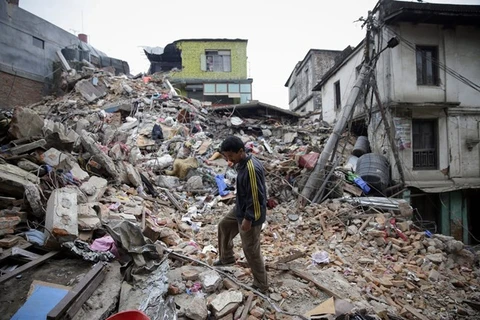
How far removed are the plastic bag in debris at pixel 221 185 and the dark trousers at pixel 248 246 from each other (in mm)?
3807

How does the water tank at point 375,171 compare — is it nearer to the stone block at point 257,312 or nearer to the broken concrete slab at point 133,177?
the stone block at point 257,312

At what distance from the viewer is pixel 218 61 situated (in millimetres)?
21016

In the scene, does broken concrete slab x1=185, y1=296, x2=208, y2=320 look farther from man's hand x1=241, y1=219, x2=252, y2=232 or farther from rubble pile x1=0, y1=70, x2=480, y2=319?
man's hand x1=241, y1=219, x2=252, y2=232

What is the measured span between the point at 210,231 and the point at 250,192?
116 inches

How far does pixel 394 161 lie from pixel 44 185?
415 inches

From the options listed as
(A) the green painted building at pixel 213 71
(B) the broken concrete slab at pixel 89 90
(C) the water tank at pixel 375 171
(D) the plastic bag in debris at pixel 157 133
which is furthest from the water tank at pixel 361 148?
(B) the broken concrete slab at pixel 89 90

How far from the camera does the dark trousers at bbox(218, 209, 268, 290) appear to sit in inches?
111

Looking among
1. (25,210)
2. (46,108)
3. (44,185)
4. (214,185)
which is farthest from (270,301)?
(46,108)

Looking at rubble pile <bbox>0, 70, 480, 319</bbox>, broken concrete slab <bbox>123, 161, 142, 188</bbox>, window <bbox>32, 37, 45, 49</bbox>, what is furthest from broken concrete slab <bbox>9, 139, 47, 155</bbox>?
window <bbox>32, 37, 45, 49</bbox>

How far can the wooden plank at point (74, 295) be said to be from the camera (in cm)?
201

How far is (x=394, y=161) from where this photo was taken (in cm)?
959

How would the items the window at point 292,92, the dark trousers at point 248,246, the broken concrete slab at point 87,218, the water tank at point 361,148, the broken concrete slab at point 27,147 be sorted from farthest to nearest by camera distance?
the window at point 292,92 < the water tank at point 361,148 < the broken concrete slab at point 27,147 < the broken concrete slab at point 87,218 < the dark trousers at point 248,246

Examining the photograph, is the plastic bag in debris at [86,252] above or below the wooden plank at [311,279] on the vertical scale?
above

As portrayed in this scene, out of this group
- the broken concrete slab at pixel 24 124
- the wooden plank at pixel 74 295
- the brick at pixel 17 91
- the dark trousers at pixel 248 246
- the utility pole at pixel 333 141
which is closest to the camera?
the wooden plank at pixel 74 295
